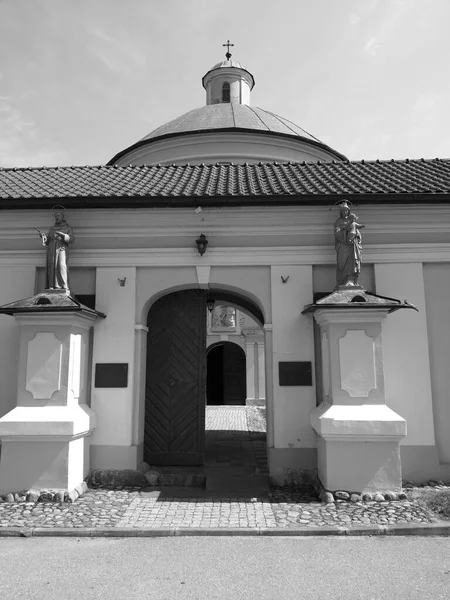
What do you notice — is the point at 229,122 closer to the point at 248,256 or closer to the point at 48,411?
the point at 248,256

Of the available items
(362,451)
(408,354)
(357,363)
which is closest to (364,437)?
(362,451)

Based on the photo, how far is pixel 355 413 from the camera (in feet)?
19.5

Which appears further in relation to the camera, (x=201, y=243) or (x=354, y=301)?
(x=201, y=243)

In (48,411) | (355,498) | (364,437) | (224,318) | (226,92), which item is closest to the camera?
(355,498)

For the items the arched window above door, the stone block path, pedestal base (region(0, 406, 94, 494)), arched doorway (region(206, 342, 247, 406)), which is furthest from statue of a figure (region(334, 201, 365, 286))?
arched doorway (region(206, 342, 247, 406))

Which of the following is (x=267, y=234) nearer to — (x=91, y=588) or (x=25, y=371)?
(x=25, y=371)

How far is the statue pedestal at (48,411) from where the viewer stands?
5.90 metres

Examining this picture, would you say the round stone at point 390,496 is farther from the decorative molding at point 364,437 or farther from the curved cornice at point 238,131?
the curved cornice at point 238,131

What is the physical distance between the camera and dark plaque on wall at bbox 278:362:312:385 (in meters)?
6.82

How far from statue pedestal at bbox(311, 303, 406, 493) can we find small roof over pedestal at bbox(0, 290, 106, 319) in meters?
3.30

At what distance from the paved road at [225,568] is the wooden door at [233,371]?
15720 mm

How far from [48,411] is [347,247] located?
4.60 metres

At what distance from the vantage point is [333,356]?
6199 mm

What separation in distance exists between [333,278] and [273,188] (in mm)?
1718
